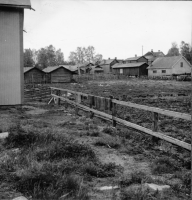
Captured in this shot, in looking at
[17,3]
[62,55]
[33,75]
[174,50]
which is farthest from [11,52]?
[62,55]

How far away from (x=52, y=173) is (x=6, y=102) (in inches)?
413

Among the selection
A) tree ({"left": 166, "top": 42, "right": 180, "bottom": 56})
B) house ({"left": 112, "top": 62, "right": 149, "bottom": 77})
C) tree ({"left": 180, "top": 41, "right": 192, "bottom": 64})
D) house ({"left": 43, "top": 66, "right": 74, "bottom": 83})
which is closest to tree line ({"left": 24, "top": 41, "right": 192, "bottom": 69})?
tree ({"left": 166, "top": 42, "right": 180, "bottom": 56})

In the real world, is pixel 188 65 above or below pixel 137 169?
above

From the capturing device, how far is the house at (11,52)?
13.1m

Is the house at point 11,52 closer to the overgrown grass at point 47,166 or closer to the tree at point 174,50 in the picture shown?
the overgrown grass at point 47,166

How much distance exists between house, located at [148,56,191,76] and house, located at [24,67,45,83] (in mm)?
30885

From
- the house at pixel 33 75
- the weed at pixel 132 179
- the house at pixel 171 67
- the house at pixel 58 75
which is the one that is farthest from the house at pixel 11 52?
the house at pixel 171 67

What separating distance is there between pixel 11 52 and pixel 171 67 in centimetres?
5530

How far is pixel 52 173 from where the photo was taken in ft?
13.0

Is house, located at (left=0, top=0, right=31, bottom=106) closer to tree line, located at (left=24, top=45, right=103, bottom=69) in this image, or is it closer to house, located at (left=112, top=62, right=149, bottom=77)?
house, located at (left=112, top=62, right=149, bottom=77)

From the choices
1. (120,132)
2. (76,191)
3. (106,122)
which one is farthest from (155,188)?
(106,122)

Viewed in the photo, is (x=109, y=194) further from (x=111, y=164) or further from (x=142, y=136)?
(x=142, y=136)

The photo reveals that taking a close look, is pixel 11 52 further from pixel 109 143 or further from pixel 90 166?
pixel 90 166

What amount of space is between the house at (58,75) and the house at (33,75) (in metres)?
1.16
